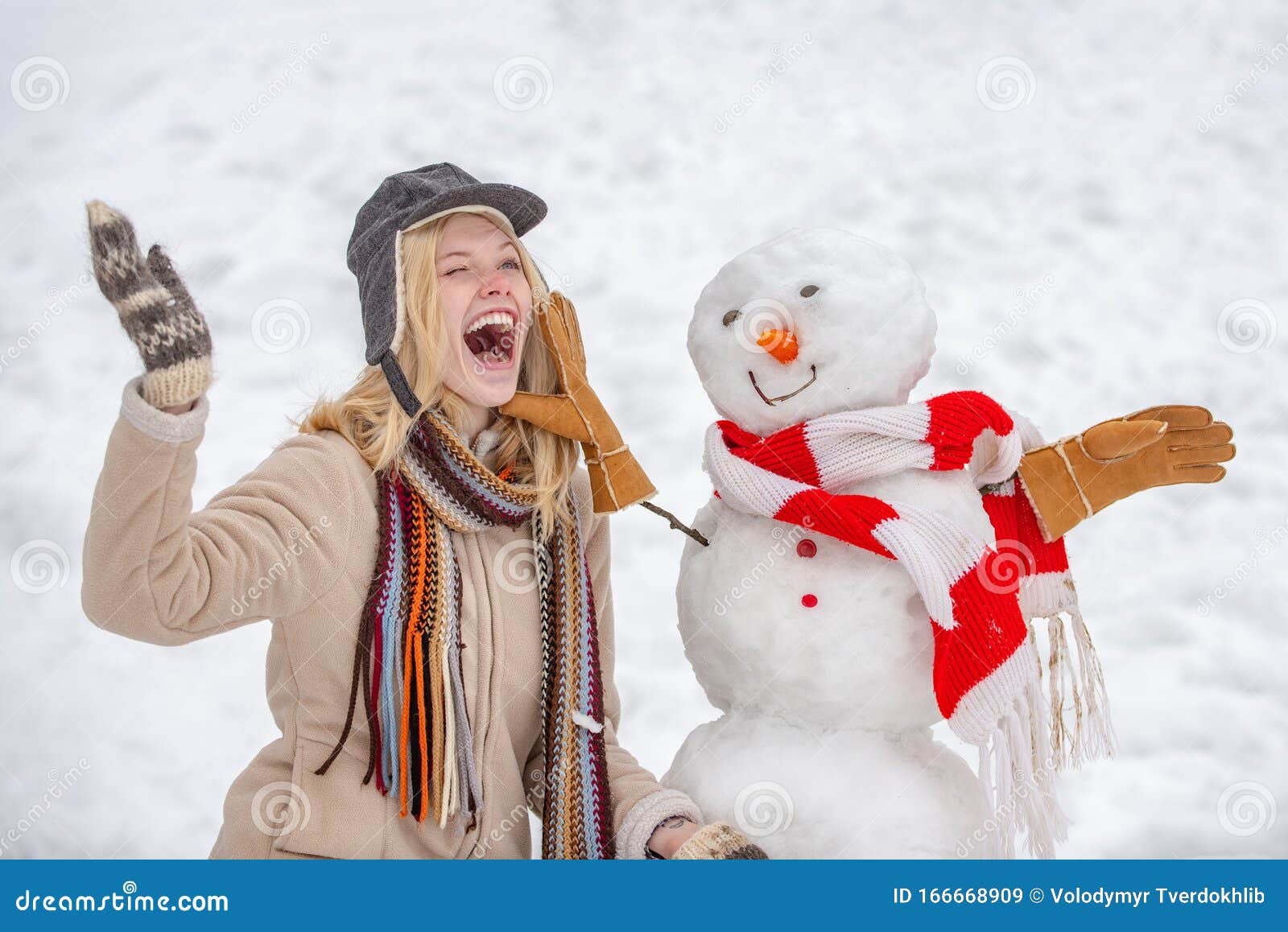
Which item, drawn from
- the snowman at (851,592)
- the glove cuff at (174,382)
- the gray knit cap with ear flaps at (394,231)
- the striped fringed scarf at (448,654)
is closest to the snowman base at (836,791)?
the snowman at (851,592)

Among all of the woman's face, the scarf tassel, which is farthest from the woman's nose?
the scarf tassel

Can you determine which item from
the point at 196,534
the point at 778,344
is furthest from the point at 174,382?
the point at 778,344

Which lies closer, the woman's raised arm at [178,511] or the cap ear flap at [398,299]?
the woman's raised arm at [178,511]

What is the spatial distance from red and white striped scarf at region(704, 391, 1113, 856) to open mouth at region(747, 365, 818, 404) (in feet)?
0.13

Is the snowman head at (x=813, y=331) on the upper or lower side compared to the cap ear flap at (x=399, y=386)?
upper

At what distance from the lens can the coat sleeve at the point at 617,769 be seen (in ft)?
4.37

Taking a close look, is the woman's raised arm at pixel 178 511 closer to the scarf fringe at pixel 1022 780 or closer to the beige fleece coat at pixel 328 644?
the beige fleece coat at pixel 328 644

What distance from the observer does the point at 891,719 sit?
1.35 metres

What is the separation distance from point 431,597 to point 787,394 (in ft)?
1.43

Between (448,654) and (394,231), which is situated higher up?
(394,231)

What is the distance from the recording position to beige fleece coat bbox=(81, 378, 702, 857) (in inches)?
45.7

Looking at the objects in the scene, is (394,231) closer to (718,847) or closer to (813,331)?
(813,331)

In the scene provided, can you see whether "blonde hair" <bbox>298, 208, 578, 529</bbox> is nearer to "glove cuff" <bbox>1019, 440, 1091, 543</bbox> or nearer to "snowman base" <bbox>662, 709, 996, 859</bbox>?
"snowman base" <bbox>662, 709, 996, 859</bbox>

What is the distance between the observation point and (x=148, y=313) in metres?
0.98
